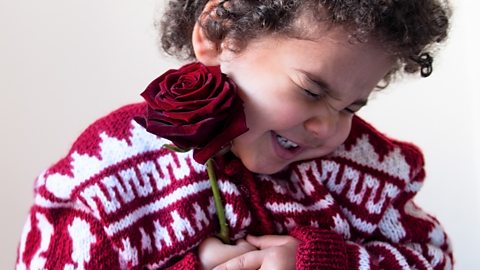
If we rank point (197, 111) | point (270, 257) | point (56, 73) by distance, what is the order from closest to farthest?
point (197, 111)
point (270, 257)
point (56, 73)

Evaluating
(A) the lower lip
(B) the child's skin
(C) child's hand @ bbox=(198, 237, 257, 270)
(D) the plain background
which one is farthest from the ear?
(D) the plain background

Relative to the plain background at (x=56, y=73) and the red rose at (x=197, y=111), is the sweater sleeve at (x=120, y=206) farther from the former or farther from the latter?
the plain background at (x=56, y=73)

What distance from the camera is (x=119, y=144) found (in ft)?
2.79

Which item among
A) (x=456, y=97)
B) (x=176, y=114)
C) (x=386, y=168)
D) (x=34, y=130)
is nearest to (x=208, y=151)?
(x=176, y=114)

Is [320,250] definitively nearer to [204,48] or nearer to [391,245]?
[391,245]

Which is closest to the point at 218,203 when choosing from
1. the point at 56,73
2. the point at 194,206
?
the point at 194,206

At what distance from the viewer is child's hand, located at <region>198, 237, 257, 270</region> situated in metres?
0.83

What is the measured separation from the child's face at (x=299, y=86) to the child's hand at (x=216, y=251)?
102mm

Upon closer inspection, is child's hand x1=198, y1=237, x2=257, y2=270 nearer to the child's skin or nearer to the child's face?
the child's skin

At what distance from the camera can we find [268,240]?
33.4 inches

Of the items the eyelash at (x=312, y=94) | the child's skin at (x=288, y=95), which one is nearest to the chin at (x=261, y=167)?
the child's skin at (x=288, y=95)

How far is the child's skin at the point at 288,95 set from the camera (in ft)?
2.43

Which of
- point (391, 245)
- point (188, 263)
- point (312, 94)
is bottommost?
point (391, 245)

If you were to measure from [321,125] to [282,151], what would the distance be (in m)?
0.06
